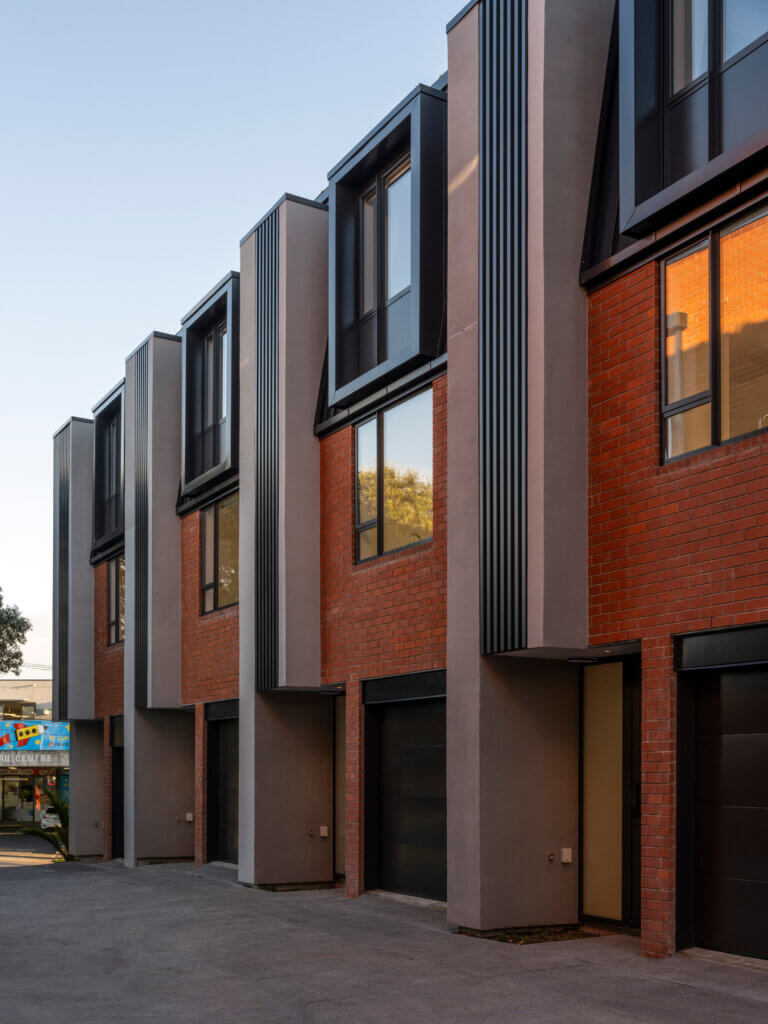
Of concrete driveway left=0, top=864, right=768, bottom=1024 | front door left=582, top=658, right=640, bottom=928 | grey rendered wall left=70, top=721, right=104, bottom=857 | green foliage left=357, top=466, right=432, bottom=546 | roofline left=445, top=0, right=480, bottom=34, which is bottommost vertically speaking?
grey rendered wall left=70, top=721, right=104, bottom=857

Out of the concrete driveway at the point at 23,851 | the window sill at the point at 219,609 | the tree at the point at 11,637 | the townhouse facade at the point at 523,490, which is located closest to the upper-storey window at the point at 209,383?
the townhouse facade at the point at 523,490

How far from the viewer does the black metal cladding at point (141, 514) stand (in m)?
24.4

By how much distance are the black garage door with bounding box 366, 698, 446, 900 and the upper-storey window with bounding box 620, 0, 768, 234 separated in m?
6.82

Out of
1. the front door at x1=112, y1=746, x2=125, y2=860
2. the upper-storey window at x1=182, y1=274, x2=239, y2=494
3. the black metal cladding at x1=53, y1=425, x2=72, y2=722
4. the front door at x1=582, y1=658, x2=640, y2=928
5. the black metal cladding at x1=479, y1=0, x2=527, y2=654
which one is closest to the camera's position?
the black metal cladding at x1=479, y1=0, x2=527, y2=654

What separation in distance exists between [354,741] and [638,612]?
20.6 ft

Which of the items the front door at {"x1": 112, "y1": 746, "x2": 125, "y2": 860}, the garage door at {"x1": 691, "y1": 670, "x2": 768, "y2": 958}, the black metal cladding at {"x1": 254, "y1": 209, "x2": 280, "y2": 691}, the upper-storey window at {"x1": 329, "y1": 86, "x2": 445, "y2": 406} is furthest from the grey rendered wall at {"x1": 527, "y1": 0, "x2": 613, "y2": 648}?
the front door at {"x1": 112, "y1": 746, "x2": 125, "y2": 860}

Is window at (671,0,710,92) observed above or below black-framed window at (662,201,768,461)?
above

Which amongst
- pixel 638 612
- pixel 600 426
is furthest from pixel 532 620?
pixel 600 426

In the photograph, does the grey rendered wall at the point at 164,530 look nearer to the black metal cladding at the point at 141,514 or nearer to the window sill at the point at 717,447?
the black metal cladding at the point at 141,514

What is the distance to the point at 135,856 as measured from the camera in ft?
80.9

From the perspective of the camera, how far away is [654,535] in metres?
11.3

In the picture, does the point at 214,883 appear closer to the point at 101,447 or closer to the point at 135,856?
the point at 135,856

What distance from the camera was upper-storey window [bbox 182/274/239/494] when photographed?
21078 mm

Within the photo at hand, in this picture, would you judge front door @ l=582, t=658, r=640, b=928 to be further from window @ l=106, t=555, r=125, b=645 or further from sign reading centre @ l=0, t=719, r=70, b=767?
sign reading centre @ l=0, t=719, r=70, b=767
